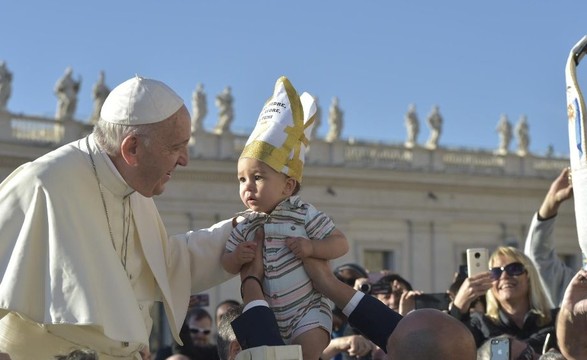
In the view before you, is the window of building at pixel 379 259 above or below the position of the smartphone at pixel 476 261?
→ below

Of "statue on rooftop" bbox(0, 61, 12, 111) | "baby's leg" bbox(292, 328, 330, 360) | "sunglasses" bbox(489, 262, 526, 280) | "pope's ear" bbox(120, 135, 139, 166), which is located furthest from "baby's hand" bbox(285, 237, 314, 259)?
"statue on rooftop" bbox(0, 61, 12, 111)

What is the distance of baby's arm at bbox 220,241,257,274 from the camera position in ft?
14.5

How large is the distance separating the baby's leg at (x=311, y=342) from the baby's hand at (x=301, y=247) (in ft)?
0.77

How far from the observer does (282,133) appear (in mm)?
4434

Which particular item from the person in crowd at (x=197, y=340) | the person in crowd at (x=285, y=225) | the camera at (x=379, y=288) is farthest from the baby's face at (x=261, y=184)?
the person in crowd at (x=197, y=340)

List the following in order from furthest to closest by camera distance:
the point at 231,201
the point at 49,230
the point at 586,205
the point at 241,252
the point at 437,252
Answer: the point at 437,252 < the point at 231,201 < the point at 586,205 < the point at 241,252 < the point at 49,230

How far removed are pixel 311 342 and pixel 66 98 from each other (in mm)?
32290

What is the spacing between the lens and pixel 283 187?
4.46 metres

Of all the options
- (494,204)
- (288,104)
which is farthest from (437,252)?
(288,104)

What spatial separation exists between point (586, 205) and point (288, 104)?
1.15 meters

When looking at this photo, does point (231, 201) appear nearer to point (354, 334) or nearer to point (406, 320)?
point (354, 334)

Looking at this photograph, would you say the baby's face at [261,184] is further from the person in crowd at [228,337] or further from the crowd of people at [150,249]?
the person in crowd at [228,337]

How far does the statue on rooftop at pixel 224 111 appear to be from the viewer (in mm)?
38688

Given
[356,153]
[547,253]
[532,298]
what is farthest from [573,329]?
[356,153]
